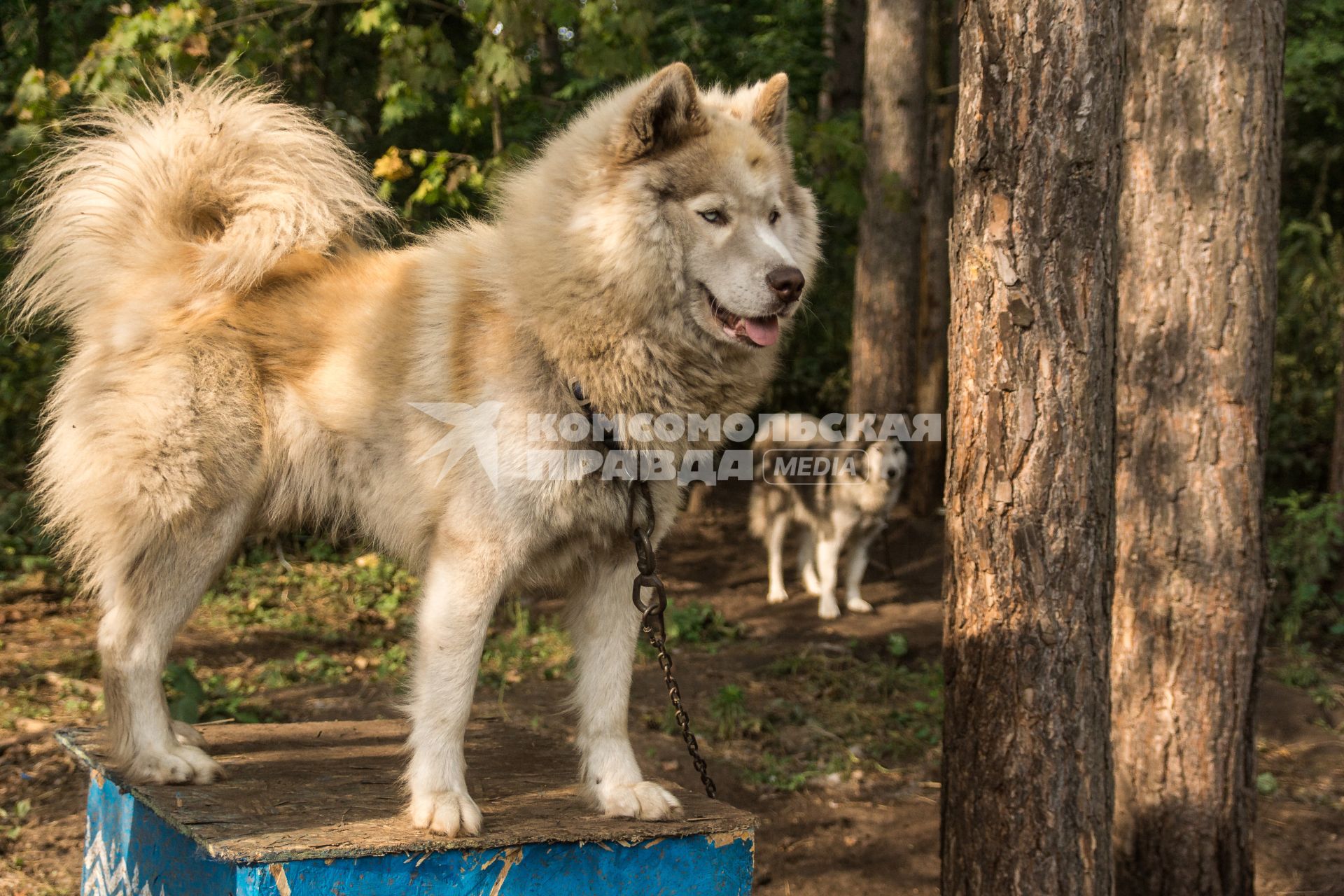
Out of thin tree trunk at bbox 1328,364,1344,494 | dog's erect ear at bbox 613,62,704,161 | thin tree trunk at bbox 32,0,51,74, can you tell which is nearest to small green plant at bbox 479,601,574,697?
dog's erect ear at bbox 613,62,704,161

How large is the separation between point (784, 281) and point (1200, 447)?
5.91 feet

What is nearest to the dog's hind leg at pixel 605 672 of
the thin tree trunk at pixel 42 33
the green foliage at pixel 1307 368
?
the thin tree trunk at pixel 42 33

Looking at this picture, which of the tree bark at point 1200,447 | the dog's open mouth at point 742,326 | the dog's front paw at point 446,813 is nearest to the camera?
the dog's front paw at point 446,813

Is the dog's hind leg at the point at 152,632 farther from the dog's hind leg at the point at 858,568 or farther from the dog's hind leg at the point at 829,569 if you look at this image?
the dog's hind leg at the point at 858,568

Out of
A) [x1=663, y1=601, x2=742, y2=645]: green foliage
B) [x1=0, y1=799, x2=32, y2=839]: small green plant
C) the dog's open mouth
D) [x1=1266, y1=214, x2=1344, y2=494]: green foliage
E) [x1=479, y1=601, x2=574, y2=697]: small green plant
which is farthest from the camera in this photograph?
A: [x1=1266, y1=214, x2=1344, y2=494]: green foliage

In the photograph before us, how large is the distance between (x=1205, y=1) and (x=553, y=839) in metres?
3.36

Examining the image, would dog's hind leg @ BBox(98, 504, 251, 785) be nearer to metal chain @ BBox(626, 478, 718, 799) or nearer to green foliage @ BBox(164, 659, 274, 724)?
metal chain @ BBox(626, 478, 718, 799)

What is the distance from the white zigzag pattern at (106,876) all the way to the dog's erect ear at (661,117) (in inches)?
90.2

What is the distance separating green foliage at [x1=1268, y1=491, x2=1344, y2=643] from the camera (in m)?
7.00

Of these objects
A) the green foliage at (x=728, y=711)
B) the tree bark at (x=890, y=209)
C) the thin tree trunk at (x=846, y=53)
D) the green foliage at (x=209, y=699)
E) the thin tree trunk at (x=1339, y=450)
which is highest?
the thin tree trunk at (x=846, y=53)

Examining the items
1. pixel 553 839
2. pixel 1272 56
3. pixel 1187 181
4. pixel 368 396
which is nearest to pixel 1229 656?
pixel 1187 181

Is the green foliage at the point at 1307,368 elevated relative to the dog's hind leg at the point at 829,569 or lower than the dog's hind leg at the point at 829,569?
elevated

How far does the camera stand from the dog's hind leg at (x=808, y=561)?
8.69 metres

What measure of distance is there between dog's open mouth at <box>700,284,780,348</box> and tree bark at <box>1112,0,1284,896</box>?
1485mm
